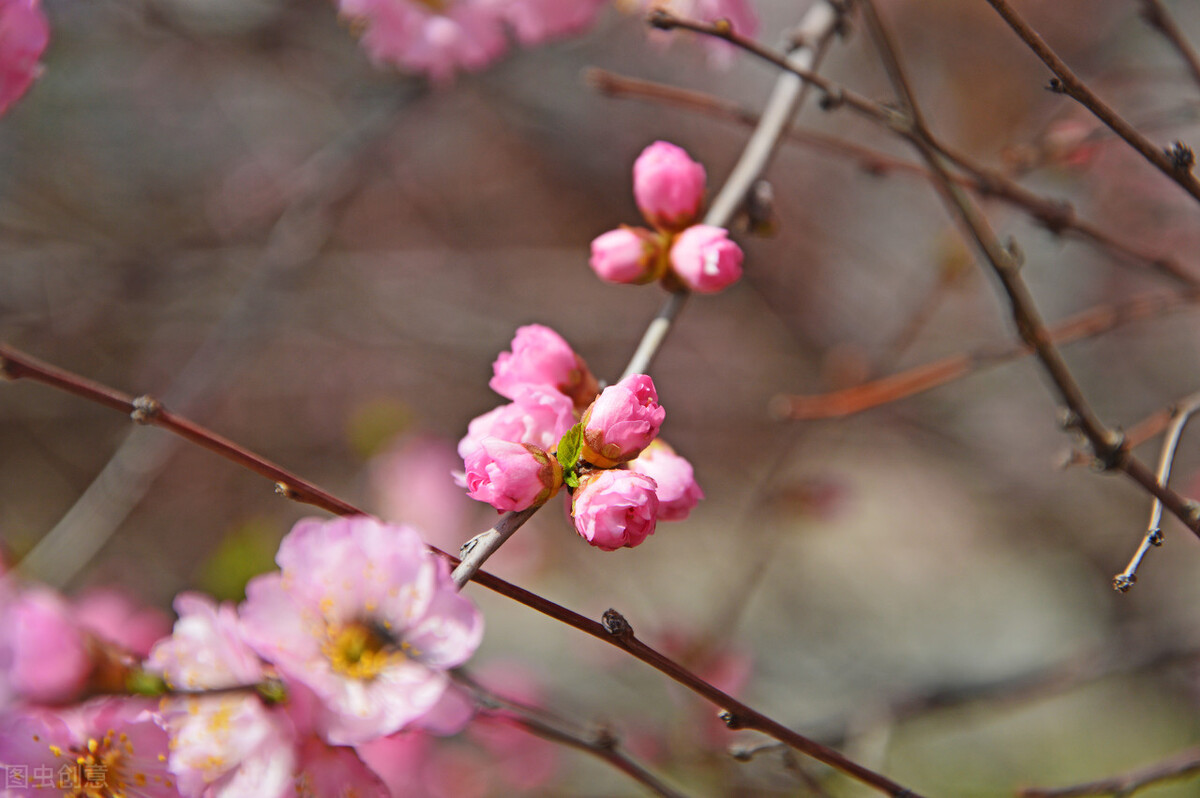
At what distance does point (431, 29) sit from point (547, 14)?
9.1 inches

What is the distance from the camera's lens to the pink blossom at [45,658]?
84 cm

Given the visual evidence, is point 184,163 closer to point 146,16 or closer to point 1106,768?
point 146,16

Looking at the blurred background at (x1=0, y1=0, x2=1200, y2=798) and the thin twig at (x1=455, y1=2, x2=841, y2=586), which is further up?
the blurred background at (x1=0, y1=0, x2=1200, y2=798)

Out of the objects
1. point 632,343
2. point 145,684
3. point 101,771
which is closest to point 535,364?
point 145,684

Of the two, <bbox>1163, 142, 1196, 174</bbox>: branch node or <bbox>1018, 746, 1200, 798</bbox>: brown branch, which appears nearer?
<bbox>1163, 142, 1196, 174</bbox>: branch node

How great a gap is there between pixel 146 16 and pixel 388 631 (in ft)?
7.29

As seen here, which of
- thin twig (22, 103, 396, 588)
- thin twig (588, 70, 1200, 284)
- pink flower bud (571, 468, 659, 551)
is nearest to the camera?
pink flower bud (571, 468, 659, 551)

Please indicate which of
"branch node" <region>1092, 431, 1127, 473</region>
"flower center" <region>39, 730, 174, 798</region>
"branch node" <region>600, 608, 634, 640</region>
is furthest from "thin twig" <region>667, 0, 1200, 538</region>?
"flower center" <region>39, 730, 174, 798</region>

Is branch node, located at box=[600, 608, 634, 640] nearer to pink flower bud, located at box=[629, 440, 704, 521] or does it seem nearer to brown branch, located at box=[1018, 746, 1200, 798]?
pink flower bud, located at box=[629, 440, 704, 521]

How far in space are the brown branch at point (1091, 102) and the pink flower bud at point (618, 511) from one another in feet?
1.70

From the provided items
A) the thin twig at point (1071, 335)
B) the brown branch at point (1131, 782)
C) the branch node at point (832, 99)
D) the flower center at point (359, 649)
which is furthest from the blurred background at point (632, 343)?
the flower center at point (359, 649)

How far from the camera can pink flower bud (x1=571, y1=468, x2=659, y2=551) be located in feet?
2.34

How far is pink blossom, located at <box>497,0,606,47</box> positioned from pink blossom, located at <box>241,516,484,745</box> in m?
1.00

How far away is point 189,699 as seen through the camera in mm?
859
